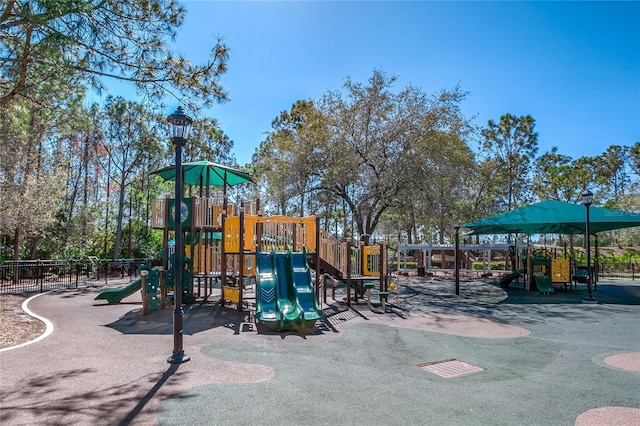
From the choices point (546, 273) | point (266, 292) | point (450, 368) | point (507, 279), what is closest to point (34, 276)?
point (266, 292)

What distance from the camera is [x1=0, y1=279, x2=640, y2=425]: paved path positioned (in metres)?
4.43

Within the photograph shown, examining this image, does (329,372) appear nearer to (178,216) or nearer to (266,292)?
(178,216)

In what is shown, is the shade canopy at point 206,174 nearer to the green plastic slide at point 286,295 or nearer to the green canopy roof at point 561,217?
the green plastic slide at point 286,295

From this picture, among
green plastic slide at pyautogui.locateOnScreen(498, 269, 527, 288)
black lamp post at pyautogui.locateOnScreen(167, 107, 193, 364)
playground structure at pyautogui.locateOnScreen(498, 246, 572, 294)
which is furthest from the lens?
green plastic slide at pyautogui.locateOnScreen(498, 269, 527, 288)

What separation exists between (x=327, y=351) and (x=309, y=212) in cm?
1944

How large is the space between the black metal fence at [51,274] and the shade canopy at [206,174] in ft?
21.5

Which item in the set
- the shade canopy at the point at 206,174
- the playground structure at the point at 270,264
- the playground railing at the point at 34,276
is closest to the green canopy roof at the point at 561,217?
the playground structure at the point at 270,264

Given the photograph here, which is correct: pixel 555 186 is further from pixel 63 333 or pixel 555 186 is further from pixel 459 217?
pixel 63 333

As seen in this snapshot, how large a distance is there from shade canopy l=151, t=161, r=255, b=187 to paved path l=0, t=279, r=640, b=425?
5173 mm

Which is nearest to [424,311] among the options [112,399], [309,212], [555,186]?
[112,399]

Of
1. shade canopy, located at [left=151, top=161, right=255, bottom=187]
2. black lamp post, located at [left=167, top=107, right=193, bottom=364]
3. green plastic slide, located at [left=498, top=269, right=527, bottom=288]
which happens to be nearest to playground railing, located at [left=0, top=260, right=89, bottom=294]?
shade canopy, located at [left=151, top=161, right=255, bottom=187]

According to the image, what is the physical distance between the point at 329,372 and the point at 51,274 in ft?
66.6

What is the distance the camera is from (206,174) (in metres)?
15.4

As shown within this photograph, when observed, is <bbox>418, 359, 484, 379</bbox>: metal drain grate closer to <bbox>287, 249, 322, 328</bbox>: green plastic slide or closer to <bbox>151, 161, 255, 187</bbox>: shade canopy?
<bbox>287, 249, 322, 328</bbox>: green plastic slide
